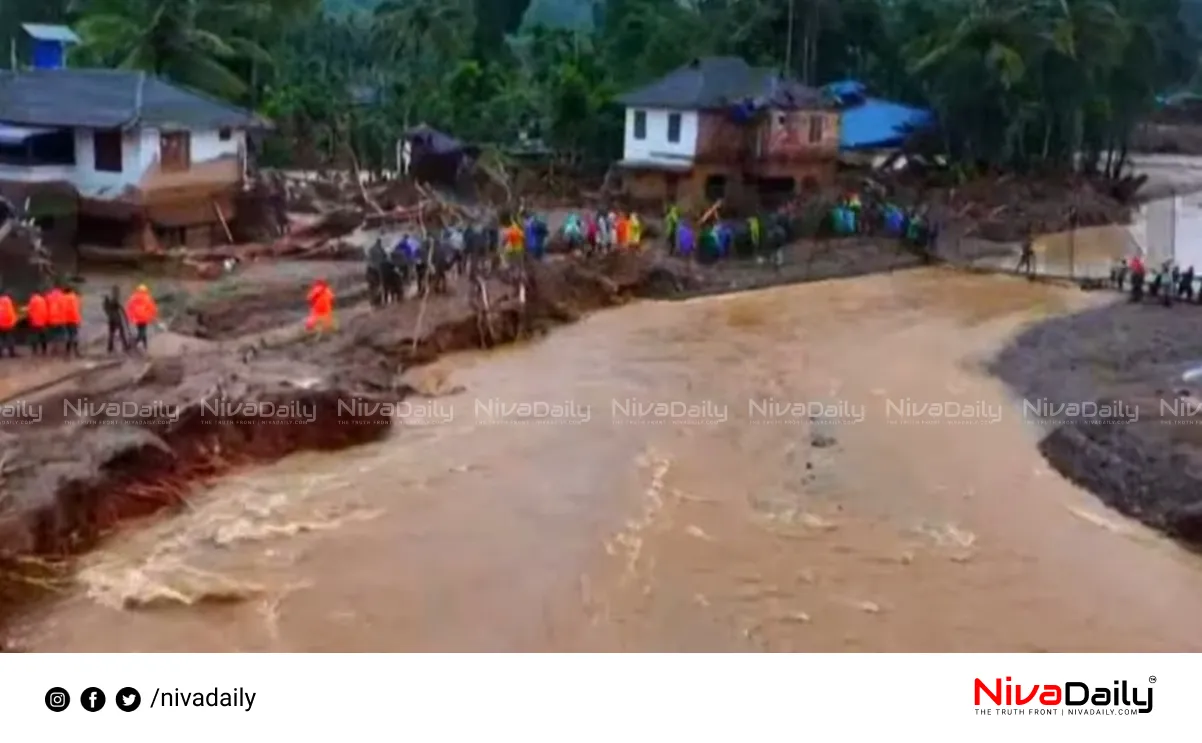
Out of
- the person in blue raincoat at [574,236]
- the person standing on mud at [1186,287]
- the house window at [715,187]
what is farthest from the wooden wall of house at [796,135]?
the person standing on mud at [1186,287]

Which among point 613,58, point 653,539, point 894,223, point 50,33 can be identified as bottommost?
point 653,539

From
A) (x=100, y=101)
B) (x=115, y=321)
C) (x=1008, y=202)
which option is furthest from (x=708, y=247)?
(x=115, y=321)

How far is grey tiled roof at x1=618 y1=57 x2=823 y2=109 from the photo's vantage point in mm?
20969

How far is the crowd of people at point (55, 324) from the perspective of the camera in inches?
418

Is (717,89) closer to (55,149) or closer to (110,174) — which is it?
(110,174)

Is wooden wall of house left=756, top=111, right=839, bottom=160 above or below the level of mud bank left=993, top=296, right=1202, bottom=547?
above

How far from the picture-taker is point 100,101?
608 inches

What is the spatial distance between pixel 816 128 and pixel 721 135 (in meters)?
1.69

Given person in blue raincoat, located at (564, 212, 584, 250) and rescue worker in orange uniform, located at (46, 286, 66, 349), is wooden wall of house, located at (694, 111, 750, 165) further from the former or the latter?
rescue worker in orange uniform, located at (46, 286, 66, 349)

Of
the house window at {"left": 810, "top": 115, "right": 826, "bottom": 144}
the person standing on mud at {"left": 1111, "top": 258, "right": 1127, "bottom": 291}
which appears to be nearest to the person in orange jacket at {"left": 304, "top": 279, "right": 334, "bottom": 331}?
the person standing on mud at {"left": 1111, "top": 258, "right": 1127, "bottom": 291}

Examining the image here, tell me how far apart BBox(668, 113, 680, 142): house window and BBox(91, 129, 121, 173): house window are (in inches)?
342

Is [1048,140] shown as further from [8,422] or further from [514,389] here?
[8,422]

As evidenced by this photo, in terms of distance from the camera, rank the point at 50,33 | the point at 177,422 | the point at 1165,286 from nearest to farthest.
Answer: the point at 177,422 → the point at 1165,286 → the point at 50,33
